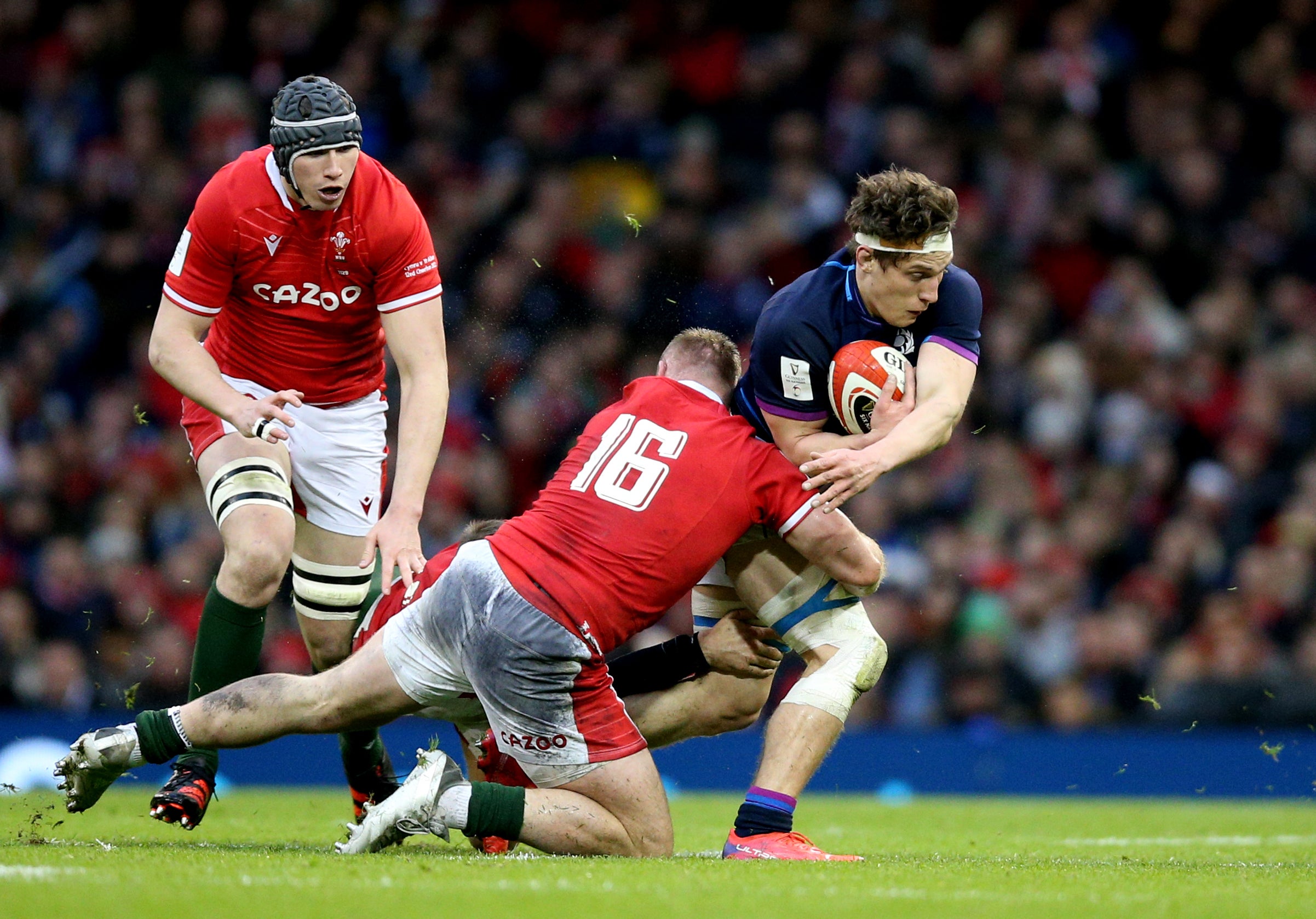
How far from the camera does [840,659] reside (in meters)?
5.68

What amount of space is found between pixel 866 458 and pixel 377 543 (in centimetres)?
173

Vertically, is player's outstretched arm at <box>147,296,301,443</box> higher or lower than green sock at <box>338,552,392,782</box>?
higher

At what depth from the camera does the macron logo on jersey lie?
5.80 meters

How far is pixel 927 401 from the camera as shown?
5641 mm

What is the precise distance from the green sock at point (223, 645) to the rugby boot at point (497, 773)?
0.95m

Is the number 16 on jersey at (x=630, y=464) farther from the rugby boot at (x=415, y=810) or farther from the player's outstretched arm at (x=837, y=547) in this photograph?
the rugby boot at (x=415, y=810)

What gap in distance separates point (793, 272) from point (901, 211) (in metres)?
6.41

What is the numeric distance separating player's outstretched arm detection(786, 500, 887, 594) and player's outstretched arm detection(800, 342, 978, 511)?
0.06 metres

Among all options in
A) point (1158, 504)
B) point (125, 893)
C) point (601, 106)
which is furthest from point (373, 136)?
point (125, 893)

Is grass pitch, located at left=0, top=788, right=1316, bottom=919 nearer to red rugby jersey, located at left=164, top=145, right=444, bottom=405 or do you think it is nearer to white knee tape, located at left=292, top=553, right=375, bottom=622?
white knee tape, located at left=292, top=553, right=375, bottom=622

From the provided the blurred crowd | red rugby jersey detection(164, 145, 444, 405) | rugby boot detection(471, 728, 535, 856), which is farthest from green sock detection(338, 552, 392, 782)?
the blurred crowd

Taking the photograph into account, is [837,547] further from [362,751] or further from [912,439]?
[362,751]

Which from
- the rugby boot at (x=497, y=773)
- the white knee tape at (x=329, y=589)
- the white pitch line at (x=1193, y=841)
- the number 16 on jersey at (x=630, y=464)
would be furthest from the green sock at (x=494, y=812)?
the white pitch line at (x=1193, y=841)

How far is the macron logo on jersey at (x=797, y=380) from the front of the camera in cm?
580
